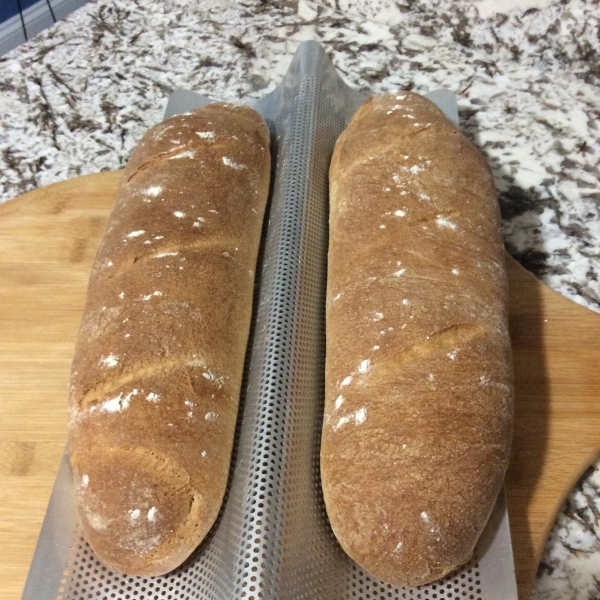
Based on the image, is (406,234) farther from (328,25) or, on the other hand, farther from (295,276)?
(328,25)

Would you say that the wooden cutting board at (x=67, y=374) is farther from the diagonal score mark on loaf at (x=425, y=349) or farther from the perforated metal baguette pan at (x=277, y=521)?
the diagonal score mark on loaf at (x=425, y=349)

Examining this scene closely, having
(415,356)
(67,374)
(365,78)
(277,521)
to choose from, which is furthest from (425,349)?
(365,78)

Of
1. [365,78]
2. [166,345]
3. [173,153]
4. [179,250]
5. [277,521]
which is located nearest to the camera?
[277,521]

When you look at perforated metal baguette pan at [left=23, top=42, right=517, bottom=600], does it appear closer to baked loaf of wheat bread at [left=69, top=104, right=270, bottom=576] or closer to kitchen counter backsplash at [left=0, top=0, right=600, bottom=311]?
baked loaf of wheat bread at [left=69, top=104, right=270, bottom=576]

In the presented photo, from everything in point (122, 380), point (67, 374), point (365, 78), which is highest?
point (365, 78)

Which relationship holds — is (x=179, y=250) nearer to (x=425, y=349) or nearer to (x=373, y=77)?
(x=425, y=349)

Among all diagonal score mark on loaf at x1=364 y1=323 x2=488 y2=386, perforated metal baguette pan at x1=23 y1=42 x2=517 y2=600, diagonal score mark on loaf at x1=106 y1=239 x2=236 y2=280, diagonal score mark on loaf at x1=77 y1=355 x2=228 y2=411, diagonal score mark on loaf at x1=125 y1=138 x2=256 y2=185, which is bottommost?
perforated metal baguette pan at x1=23 y1=42 x2=517 y2=600

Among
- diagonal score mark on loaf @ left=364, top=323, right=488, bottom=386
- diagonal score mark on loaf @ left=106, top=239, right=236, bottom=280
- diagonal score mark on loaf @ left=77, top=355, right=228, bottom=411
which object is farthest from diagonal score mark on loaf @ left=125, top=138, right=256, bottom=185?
diagonal score mark on loaf @ left=364, top=323, right=488, bottom=386
